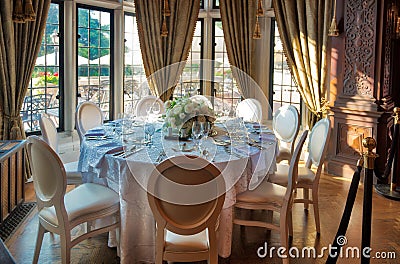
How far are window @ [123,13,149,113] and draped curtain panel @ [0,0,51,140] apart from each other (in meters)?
1.82

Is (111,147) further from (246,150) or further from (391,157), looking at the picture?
(391,157)

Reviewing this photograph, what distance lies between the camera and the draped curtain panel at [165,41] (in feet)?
22.7

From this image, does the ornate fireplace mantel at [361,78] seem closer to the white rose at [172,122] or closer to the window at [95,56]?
the white rose at [172,122]

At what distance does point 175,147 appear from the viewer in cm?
379

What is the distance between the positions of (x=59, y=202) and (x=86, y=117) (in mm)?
2168

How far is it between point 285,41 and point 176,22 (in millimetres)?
1710

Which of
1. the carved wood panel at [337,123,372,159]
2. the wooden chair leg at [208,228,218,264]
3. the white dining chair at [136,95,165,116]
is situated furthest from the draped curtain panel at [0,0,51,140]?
the carved wood panel at [337,123,372,159]

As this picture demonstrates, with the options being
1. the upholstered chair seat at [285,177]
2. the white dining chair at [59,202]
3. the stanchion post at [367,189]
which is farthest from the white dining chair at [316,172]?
the white dining chair at [59,202]

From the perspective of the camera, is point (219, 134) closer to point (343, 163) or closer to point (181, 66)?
point (343, 163)

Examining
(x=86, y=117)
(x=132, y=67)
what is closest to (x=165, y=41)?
(x=132, y=67)

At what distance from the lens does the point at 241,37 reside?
23.6 ft

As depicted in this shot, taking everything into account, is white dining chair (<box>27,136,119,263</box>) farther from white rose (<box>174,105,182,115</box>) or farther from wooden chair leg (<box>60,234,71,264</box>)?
white rose (<box>174,105,182,115</box>)

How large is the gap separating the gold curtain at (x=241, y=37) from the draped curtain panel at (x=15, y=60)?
2.91 meters

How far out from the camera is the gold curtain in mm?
7145
